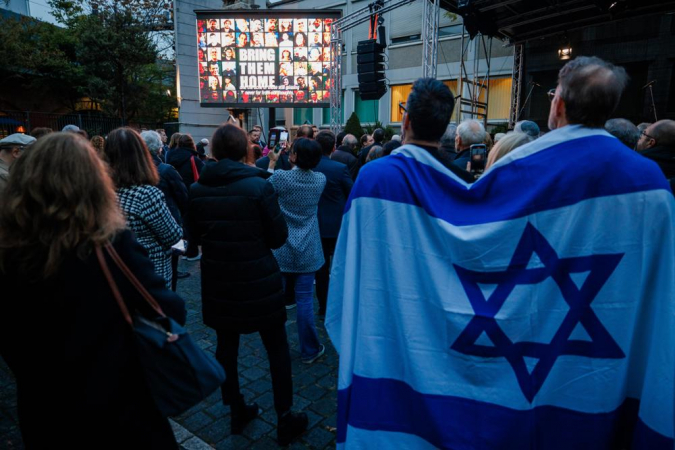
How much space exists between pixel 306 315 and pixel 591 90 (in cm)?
294

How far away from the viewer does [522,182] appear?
6.53 feet

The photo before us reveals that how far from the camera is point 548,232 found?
1.94 m

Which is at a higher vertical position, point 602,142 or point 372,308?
point 602,142

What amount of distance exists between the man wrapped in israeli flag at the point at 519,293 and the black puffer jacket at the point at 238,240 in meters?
0.95

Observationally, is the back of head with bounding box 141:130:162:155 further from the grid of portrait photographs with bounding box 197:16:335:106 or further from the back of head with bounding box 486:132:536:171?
the grid of portrait photographs with bounding box 197:16:335:106

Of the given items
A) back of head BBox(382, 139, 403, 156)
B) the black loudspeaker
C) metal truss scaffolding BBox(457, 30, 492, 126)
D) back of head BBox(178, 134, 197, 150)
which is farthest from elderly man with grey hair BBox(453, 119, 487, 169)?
metal truss scaffolding BBox(457, 30, 492, 126)

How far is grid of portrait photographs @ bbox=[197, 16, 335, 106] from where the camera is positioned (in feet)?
50.9

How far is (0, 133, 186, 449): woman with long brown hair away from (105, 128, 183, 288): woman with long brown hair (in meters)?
1.42

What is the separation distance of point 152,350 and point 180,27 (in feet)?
74.1

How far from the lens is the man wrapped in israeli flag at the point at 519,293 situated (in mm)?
1869

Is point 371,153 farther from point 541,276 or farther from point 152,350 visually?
point 152,350

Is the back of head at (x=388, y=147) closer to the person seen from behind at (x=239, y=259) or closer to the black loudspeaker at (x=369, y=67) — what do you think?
the person seen from behind at (x=239, y=259)

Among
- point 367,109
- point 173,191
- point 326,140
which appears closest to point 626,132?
point 326,140

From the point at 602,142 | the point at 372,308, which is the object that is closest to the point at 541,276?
the point at 602,142
